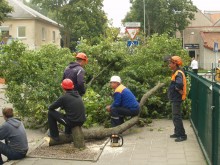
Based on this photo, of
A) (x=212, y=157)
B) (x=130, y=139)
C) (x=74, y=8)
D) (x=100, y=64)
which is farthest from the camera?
(x=74, y=8)

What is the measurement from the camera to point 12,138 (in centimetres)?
728

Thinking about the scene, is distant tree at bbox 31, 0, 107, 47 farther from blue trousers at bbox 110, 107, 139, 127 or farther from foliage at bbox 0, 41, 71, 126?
blue trousers at bbox 110, 107, 139, 127

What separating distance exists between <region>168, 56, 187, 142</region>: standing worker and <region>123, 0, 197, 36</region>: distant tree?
55413 millimetres

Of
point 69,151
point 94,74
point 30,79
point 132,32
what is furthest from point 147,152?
point 132,32

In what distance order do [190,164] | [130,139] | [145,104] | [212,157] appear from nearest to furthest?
[212,157]
[190,164]
[130,139]
[145,104]

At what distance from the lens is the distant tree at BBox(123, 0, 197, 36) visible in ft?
210

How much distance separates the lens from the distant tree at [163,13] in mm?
64125

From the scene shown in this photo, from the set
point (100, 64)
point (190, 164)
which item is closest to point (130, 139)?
point (190, 164)

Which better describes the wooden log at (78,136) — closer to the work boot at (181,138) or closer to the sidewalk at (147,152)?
the sidewalk at (147,152)

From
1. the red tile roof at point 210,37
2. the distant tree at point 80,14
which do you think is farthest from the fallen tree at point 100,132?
the red tile roof at point 210,37

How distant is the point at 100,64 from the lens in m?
12.5

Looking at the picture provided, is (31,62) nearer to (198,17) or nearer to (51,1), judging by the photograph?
(51,1)

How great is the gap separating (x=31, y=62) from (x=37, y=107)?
1.25 metres

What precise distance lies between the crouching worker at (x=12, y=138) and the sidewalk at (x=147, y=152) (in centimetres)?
15
